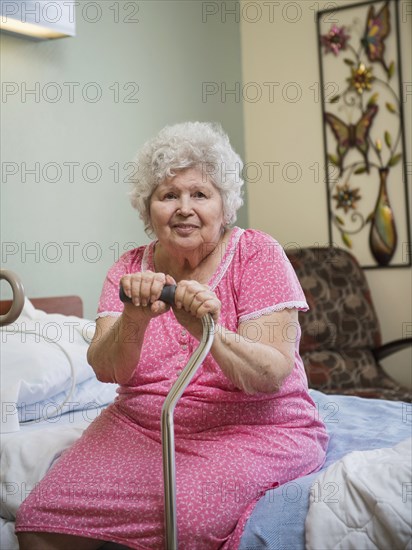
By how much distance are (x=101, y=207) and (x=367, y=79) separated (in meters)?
1.63

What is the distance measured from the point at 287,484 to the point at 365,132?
108 inches

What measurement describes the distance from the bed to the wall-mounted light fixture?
100 cm

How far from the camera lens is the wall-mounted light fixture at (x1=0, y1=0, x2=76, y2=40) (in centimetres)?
262

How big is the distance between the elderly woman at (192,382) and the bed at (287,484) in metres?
0.09

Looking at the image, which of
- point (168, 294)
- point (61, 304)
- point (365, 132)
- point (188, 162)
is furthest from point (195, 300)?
A: point (365, 132)

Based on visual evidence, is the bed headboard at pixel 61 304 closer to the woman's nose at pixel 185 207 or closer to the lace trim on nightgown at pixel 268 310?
the woman's nose at pixel 185 207

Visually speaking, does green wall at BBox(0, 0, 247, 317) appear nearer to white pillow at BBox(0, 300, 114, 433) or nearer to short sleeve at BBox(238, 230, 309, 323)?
white pillow at BBox(0, 300, 114, 433)

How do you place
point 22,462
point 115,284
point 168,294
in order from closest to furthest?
point 168,294
point 22,462
point 115,284

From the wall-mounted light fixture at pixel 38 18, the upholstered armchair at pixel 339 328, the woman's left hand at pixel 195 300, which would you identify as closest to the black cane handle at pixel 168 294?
the woman's left hand at pixel 195 300

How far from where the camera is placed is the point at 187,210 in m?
1.75

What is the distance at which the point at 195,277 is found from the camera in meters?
1.83

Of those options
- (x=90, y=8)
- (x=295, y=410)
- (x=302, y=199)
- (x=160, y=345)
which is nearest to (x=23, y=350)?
(x=160, y=345)

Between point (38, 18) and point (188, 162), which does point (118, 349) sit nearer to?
point (188, 162)

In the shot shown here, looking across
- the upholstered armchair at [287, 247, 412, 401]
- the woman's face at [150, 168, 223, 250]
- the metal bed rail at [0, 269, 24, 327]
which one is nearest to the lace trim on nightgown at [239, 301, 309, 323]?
the woman's face at [150, 168, 223, 250]
